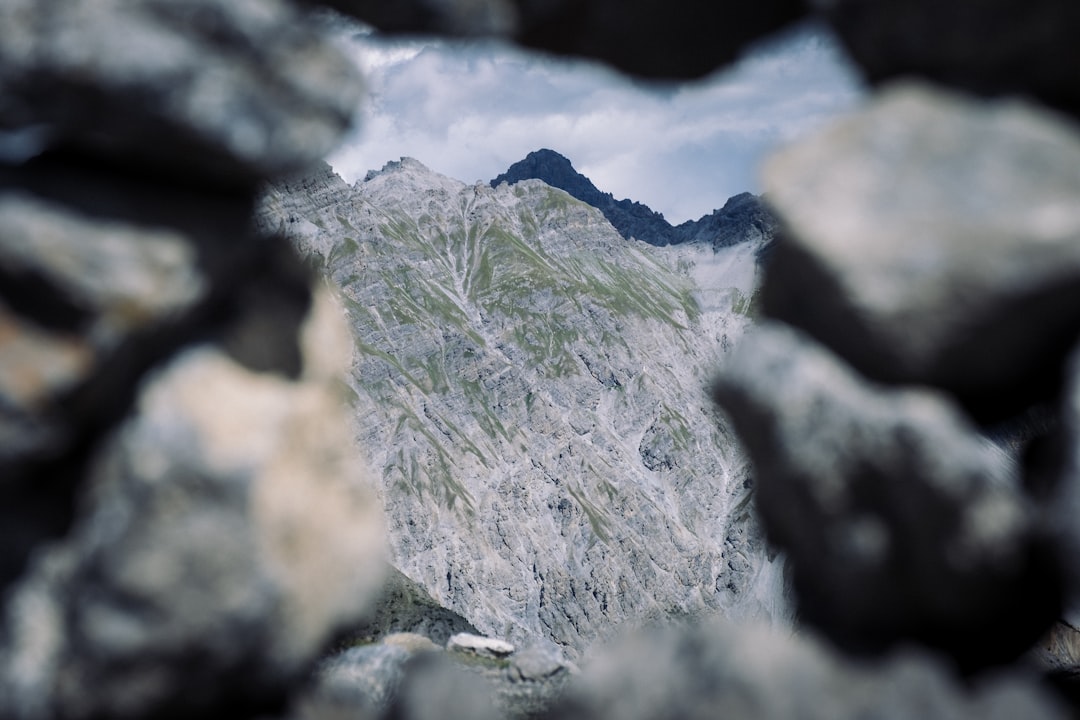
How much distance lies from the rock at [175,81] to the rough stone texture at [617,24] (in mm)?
1407

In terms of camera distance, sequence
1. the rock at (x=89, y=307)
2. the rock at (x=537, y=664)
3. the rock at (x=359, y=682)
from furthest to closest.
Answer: the rock at (x=537, y=664) < the rock at (x=359, y=682) < the rock at (x=89, y=307)

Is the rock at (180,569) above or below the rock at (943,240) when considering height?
Result: below

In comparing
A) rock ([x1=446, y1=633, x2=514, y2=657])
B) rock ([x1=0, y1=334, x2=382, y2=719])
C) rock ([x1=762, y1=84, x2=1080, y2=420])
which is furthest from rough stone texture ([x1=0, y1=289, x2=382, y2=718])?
rock ([x1=446, y1=633, x2=514, y2=657])

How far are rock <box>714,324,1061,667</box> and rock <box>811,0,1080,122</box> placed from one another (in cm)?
342

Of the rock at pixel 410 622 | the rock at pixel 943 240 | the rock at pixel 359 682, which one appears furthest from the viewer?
the rock at pixel 410 622

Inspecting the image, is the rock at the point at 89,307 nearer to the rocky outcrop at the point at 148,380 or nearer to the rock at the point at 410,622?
the rocky outcrop at the point at 148,380

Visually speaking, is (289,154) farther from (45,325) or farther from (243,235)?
(45,325)

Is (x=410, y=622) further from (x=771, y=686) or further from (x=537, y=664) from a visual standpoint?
(x=771, y=686)

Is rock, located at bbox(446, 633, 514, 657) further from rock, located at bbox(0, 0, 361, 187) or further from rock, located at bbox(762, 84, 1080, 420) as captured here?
rock, located at bbox(0, 0, 361, 187)

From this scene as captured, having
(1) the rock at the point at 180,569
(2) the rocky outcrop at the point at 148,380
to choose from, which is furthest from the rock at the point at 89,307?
(1) the rock at the point at 180,569

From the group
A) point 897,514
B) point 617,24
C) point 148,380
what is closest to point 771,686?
point 897,514

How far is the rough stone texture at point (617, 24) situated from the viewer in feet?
32.5

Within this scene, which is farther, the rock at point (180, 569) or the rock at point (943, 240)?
the rock at point (180, 569)

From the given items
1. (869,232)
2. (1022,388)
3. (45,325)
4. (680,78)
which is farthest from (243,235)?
(1022,388)
